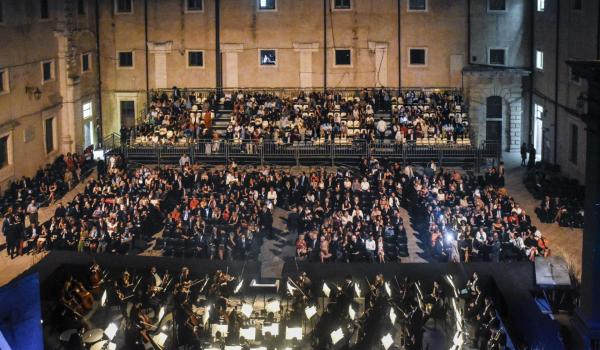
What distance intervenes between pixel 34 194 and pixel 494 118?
82.0 ft

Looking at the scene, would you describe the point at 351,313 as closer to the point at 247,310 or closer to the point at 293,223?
the point at 247,310

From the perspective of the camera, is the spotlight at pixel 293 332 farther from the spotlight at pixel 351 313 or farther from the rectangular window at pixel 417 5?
the rectangular window at pixel 417 5

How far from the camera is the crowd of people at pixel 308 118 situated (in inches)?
1768

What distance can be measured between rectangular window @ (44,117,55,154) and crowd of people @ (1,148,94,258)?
81cm

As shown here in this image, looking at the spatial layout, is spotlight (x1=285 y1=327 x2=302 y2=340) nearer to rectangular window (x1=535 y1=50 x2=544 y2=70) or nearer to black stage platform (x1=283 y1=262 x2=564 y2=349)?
black stage platform (x1=283 y1=262 x2=564 y2=349)

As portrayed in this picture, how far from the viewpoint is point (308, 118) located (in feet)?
152

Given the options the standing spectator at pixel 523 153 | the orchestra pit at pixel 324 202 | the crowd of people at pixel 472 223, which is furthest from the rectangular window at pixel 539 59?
the crowd of people at pixel 472 223

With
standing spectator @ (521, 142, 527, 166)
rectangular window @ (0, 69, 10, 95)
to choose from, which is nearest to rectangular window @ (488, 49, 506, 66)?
standing spectator @ (521, 142, 527, 166)

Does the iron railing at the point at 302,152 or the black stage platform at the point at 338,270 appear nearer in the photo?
the black stage platform at the point at 338,270

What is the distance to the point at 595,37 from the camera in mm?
37344

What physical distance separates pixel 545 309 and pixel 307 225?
10.6 metres

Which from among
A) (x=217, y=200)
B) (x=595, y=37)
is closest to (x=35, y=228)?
(x=217, y=200)

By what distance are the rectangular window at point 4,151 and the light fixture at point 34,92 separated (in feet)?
9.69

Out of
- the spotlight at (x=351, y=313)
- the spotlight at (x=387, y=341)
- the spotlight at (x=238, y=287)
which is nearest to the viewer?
the spotlight at (x=387, y=341)
